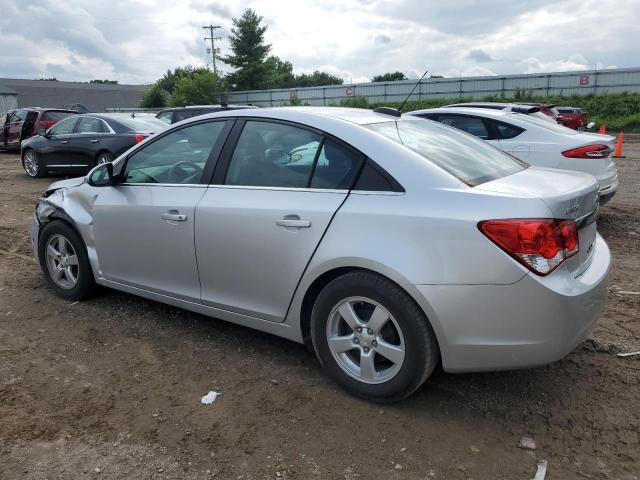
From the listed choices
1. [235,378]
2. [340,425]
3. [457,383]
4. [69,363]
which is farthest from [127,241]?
[457,383]

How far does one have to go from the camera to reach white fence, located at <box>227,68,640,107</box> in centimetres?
3206

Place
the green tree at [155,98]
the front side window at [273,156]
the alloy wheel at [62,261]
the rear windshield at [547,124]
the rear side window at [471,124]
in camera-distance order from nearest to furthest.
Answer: the front side window at [273,156]
the alloy wheel at [62,261]
the rear windshield at [547,124]
the rear side window at [471,124]
the green tree at [155,98]

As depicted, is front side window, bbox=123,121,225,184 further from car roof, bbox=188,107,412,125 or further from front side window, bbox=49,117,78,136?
front side window, bbox=49,117,78,136

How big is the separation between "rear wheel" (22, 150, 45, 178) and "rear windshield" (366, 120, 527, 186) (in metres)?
11.4

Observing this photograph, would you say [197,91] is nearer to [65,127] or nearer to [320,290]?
[65,127]

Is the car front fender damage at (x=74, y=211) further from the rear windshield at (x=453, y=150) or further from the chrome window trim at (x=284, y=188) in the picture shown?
the rear windshield at (x=453, y=150)

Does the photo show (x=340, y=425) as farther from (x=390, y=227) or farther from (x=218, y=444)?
(x=390, y=227)

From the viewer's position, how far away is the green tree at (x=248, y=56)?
56.2 meters

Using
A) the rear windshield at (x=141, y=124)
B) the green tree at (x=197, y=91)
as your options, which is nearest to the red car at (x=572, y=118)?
the rear windshield at (x=141, y=124)

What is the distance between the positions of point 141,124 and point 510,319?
10.7 m

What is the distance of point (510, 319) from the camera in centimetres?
256

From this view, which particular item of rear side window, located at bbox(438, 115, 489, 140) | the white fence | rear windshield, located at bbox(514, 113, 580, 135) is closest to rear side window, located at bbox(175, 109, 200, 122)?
rear side window, located at bbox(438, 115, 489, 140)

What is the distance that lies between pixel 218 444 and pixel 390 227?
54.6 inches

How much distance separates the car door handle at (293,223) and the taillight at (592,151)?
15.7 feet
